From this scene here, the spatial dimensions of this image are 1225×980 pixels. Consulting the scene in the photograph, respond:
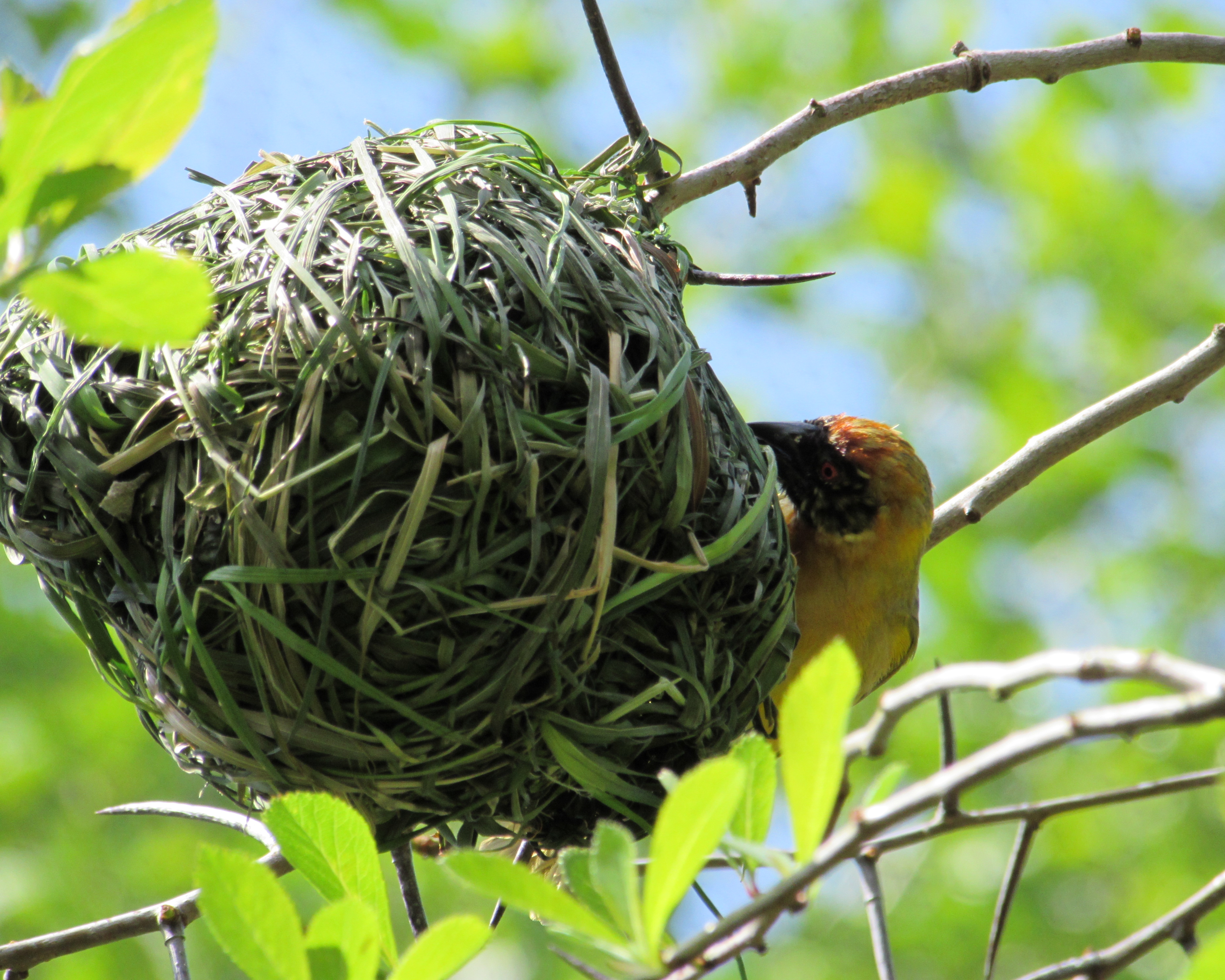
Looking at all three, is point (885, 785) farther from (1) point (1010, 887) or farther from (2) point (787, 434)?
(2) point (787, 434)

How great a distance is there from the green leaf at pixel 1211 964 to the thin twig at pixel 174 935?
1.25m

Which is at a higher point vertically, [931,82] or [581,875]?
[931,82]

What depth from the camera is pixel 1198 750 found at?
5.89 metres

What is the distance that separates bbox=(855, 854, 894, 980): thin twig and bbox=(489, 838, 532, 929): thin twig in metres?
0.46

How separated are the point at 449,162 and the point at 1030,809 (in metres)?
1.08

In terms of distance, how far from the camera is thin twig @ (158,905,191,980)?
1479mm

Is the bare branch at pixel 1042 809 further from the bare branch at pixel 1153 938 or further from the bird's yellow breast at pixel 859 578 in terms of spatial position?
the bird's yellow breast at pixel 859 578

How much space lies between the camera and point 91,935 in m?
1.52

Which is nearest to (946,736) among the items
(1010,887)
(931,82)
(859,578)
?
(1010,887)

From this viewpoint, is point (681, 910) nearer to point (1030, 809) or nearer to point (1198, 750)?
point (1198, 750)

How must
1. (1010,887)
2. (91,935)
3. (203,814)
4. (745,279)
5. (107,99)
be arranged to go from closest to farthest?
1. (107,99)
2. (1010,887)
3. (91,935)
4. (203,814)
5. (745,279)

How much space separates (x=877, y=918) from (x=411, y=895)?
0.72 metres

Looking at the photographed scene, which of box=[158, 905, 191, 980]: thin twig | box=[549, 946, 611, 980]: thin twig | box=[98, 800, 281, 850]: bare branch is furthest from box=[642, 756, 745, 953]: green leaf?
box=[98, 800, 281, 850]: bare branch

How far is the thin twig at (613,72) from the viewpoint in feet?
5.85
